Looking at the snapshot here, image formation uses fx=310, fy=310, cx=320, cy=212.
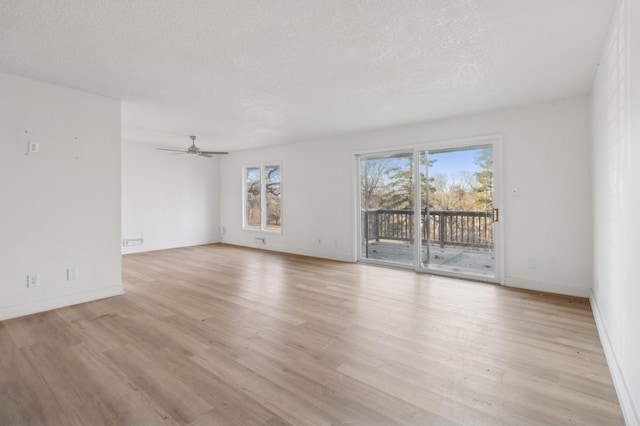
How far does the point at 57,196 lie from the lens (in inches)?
136

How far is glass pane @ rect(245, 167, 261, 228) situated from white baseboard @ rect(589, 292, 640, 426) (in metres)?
6.68

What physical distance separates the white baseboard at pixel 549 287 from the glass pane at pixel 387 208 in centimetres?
151

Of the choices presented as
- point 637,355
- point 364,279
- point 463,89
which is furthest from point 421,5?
point 364,279

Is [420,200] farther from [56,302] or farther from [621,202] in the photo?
[56,302]

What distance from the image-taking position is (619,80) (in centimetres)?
202

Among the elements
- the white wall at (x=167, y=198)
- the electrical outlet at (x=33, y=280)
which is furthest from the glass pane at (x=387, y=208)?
the electrical outlet at (x=33, y=280)

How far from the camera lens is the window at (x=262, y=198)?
755cm

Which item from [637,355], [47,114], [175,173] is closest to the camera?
[637,355]

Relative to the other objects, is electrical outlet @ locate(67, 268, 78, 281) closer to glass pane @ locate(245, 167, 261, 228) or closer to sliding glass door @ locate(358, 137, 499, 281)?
sliding glass door @ locate(358, 137, 499, 281)

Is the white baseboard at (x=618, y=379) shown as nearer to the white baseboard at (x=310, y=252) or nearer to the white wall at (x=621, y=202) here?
the white wall at (x=621, y=202)

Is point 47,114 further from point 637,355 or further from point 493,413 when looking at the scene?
point 637,355

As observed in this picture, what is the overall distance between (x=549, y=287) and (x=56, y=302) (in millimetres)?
5938

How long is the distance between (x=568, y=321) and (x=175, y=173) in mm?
7898

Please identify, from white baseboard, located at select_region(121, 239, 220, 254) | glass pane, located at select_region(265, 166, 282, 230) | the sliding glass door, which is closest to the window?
glass pane, located at select_region(265, 166, 282, 230)
